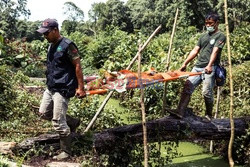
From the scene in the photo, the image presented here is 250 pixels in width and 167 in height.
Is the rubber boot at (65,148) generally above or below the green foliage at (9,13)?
below

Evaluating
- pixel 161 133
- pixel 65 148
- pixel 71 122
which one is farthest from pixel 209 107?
pixel 65 148

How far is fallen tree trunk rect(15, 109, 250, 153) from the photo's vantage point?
3936 millimetres

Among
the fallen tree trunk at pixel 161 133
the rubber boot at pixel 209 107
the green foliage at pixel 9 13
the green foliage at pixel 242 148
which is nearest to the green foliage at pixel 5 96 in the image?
the fallen tree trunk at pixel 161 133

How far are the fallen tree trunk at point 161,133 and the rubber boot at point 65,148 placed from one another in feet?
0.54

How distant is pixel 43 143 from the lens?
395cm

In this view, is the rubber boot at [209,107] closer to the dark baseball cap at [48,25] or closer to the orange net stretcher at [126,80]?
the orange net stretcher at [126,80]

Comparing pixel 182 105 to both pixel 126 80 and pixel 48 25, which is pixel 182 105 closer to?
pixel 126 80

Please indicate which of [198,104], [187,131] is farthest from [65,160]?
[198,104]

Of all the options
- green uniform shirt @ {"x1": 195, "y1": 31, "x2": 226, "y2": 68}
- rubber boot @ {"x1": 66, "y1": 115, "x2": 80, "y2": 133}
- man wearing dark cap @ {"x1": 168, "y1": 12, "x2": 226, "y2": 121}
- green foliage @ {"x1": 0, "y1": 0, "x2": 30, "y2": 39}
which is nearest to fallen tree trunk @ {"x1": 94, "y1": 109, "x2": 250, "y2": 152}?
man wearing dark cap @ {"x1": 168, "y1": 12, "x2": 226, "y2": 121}

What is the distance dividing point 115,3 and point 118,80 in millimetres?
36846

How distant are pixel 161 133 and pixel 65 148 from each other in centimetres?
131

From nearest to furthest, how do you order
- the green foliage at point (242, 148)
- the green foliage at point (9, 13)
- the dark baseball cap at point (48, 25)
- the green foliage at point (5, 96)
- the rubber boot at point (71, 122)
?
1. the dark baseball cap at point (48, 25)
2. the rubber boot at point (71, 122)
3. the green foliage at point (242, 148)
4. the green foliage at point (5, 96)
5. the green foliage at point (9, 13)

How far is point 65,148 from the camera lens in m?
3.72

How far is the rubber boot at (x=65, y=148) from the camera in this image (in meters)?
3.69
